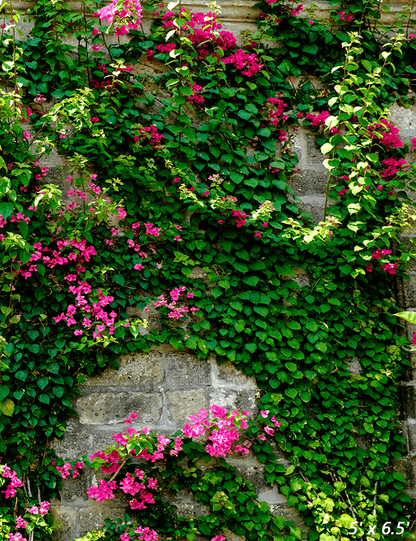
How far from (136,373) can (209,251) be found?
0.86 m

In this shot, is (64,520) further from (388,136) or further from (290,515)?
(388,136)

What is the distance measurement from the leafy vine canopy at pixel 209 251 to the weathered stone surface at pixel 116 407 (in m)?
0.09

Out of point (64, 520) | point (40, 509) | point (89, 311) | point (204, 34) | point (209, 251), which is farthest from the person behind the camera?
point (204, 34)

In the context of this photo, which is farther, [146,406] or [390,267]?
[390,267]

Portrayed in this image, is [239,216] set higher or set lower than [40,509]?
higher

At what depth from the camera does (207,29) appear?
10.5ft

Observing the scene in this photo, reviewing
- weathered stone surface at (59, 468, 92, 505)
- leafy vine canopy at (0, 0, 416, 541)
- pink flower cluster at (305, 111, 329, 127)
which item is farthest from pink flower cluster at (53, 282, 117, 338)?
pink flower cluster at (305, 111, 329, 127)

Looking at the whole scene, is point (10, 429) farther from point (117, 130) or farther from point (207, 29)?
point (207, 29)

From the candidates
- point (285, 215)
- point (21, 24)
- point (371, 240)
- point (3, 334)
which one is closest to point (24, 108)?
point (21, 24)

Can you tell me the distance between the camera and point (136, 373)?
2.94m

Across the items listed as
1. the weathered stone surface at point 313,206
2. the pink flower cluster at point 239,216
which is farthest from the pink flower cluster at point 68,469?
the weathered stone surface at point 313,206

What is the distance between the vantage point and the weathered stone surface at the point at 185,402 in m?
2.91

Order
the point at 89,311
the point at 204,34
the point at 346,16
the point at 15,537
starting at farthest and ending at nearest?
the point at 346,16
the point at 204,34
the point at 89,311
the point at 15,537

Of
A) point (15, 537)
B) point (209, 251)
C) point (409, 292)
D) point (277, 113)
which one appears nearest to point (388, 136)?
point (277, 113)
